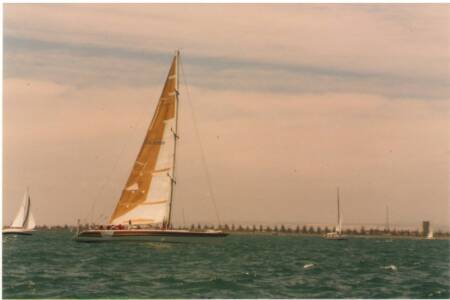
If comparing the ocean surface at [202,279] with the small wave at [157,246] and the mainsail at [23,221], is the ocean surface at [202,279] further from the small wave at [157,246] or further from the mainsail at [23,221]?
the mainsail at [23,221]

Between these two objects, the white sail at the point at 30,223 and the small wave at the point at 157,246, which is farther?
the white sail at the point at 30,223

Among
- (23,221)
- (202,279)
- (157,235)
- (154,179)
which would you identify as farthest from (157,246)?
(23,221)

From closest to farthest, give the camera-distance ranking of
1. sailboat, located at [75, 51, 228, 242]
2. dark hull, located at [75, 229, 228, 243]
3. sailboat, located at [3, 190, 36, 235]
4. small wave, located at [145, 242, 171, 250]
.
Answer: small wave, located at [145, 242, 171, 250], dark hull, located at [75, 229, 228, 243], sailboat, located at [75, 51, 228, 242], sailboat, located at [3, 190, 36, 235]

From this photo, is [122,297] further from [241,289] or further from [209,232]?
[209,232]

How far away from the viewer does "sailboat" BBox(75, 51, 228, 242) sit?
58719mm

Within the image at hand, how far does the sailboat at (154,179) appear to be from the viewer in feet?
193

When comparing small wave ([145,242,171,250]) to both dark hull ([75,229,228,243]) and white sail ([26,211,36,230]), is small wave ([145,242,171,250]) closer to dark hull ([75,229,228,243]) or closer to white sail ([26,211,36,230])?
dark hull ([75,229,228,243])

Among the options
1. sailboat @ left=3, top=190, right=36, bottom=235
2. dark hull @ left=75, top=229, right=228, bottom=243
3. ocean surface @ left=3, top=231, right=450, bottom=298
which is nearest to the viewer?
ocean surface @ left=3, top=231, right=450, bottom=298

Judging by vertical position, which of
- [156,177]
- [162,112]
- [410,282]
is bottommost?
[410,282]

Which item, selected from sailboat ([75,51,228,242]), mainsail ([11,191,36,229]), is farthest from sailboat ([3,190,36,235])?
sailboat ([75,51,228,242])

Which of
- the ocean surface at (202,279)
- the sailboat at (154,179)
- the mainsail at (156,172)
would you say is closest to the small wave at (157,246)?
the sailboat at (154,179)

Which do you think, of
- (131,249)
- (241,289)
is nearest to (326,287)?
(241,289)

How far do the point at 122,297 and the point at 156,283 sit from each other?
428 cm

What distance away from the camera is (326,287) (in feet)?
107
